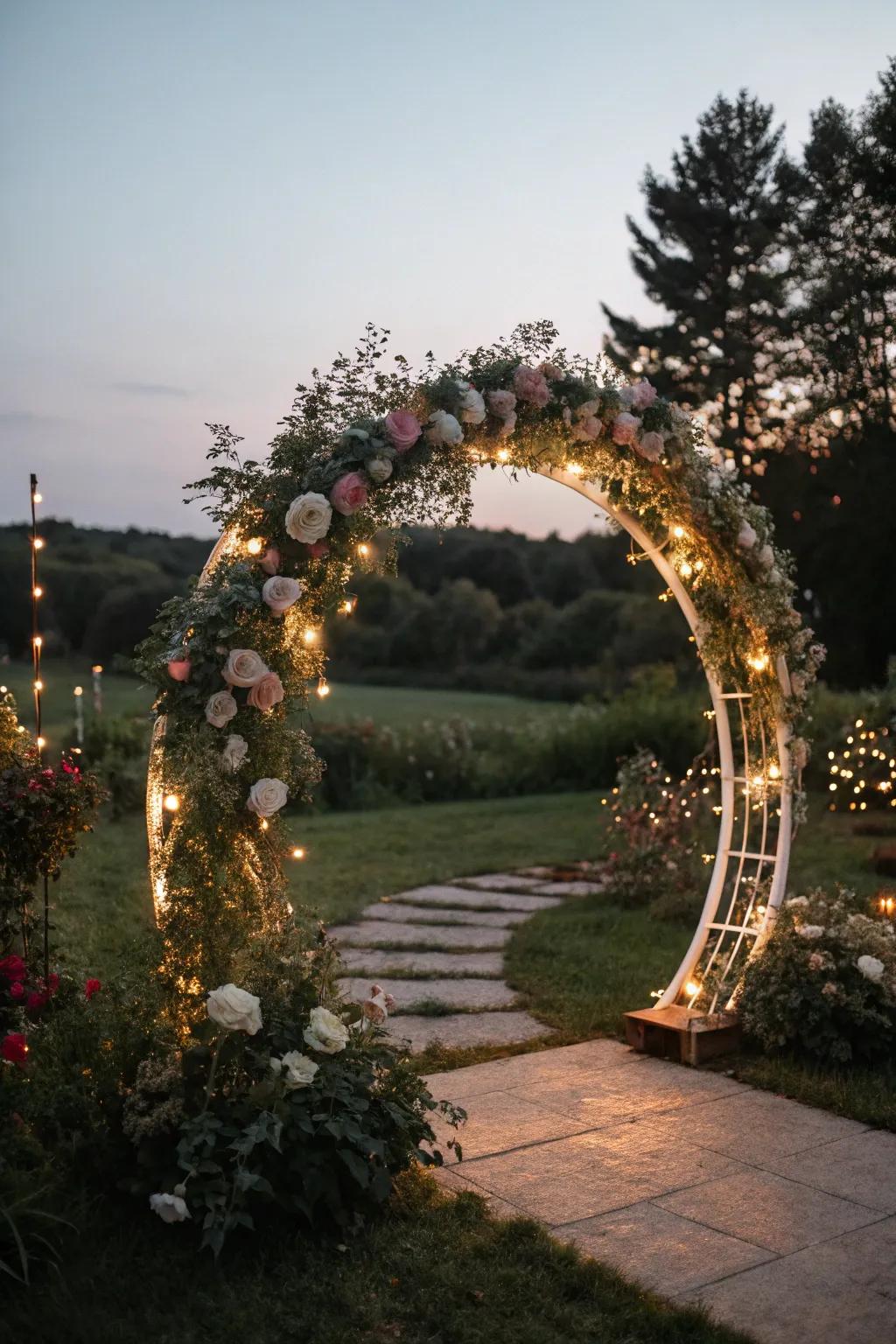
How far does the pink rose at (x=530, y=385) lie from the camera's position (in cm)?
407

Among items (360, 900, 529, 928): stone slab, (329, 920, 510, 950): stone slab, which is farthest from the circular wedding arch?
(360, 900, 529, 928): stone slab

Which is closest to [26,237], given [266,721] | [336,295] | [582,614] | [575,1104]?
[336,295]

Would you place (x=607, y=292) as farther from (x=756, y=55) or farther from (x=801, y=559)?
(x=756, y=55)

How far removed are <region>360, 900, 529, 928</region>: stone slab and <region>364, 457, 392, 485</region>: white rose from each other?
4482mm

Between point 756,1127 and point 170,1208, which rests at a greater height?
point 170,1208

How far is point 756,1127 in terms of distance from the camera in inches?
161

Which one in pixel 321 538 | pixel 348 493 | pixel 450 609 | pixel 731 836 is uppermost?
pixel 450 609

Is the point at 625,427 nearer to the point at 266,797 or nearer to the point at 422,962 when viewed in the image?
the point at 266,797

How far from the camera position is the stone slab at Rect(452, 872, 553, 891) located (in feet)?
28.9

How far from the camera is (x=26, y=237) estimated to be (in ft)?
27.5

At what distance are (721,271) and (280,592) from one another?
17361 mm

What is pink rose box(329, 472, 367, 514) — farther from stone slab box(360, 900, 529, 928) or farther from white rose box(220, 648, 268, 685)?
stone slab box(360, 900, 529, 928)

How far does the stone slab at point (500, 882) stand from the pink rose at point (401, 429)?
5585 millimetres

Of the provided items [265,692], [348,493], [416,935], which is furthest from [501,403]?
[416,935]
